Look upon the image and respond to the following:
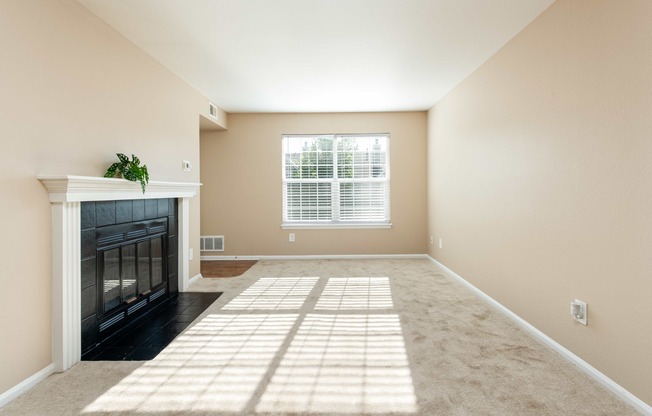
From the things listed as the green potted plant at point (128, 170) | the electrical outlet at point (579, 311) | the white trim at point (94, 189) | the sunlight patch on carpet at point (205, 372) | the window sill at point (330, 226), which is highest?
the green potted plant at point (128, 170)

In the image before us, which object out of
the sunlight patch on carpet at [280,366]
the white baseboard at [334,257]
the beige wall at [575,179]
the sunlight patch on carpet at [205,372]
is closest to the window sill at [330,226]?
the white baseboard at [334,257]

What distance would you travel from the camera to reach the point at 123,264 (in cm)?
288

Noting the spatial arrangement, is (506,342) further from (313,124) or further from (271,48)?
(313,124)

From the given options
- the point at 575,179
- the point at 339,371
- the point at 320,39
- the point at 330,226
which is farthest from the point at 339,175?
the point at 339,371

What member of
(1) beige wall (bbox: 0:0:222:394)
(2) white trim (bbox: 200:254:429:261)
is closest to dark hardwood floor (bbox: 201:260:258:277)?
(2) white trim (bbox: 200:254:429:261)

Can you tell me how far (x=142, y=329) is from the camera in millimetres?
2871

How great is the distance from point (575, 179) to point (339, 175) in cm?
394

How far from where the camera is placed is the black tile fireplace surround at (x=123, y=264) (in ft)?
8.02

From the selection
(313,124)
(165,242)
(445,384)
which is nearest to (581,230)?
(445,384)

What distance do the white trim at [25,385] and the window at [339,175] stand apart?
3.96 meters

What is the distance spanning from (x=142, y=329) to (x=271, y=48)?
2.70 meters

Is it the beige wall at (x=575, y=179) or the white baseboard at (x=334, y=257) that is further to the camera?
the white baseboard at (x=334, y=257)

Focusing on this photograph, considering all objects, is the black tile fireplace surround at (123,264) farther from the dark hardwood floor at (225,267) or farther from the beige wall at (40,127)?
the dark hardwood floor at (225,267)

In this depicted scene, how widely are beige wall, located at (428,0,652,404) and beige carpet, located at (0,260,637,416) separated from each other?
11.2 inches
